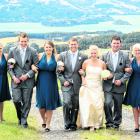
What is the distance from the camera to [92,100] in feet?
50.6

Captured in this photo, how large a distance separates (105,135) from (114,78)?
77.5 inches

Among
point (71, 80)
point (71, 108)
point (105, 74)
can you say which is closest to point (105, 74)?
point (105, 74)

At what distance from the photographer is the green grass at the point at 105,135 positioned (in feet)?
45.6

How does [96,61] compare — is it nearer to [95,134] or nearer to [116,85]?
[116,85]

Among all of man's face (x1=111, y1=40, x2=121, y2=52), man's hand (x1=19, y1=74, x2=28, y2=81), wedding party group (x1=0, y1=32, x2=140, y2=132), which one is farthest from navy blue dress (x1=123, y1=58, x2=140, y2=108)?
man's hand (x1=19, y1=74, x2=28, y2=81)

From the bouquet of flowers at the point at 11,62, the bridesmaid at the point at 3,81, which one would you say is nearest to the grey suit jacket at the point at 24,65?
the bouquet of flowers at the point at 11,62

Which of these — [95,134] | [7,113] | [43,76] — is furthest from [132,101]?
[7,113]

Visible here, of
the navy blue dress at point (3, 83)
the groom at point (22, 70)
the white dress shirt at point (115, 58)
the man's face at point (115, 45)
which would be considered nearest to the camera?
the man's face at point (115, 45)

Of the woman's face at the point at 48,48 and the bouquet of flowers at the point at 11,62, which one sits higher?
the woman's face at the point at 48,48

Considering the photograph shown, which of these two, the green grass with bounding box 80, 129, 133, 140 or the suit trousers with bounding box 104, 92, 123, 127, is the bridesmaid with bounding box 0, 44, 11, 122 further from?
the suit trousers with bounding box 104, 92, 123, 127

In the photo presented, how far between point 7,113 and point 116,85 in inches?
262

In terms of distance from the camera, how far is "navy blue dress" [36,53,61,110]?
50.5 feet

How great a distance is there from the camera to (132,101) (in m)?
15.6

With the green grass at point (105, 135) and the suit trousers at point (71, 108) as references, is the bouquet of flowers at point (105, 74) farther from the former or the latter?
the green grass at point (105, 135)
